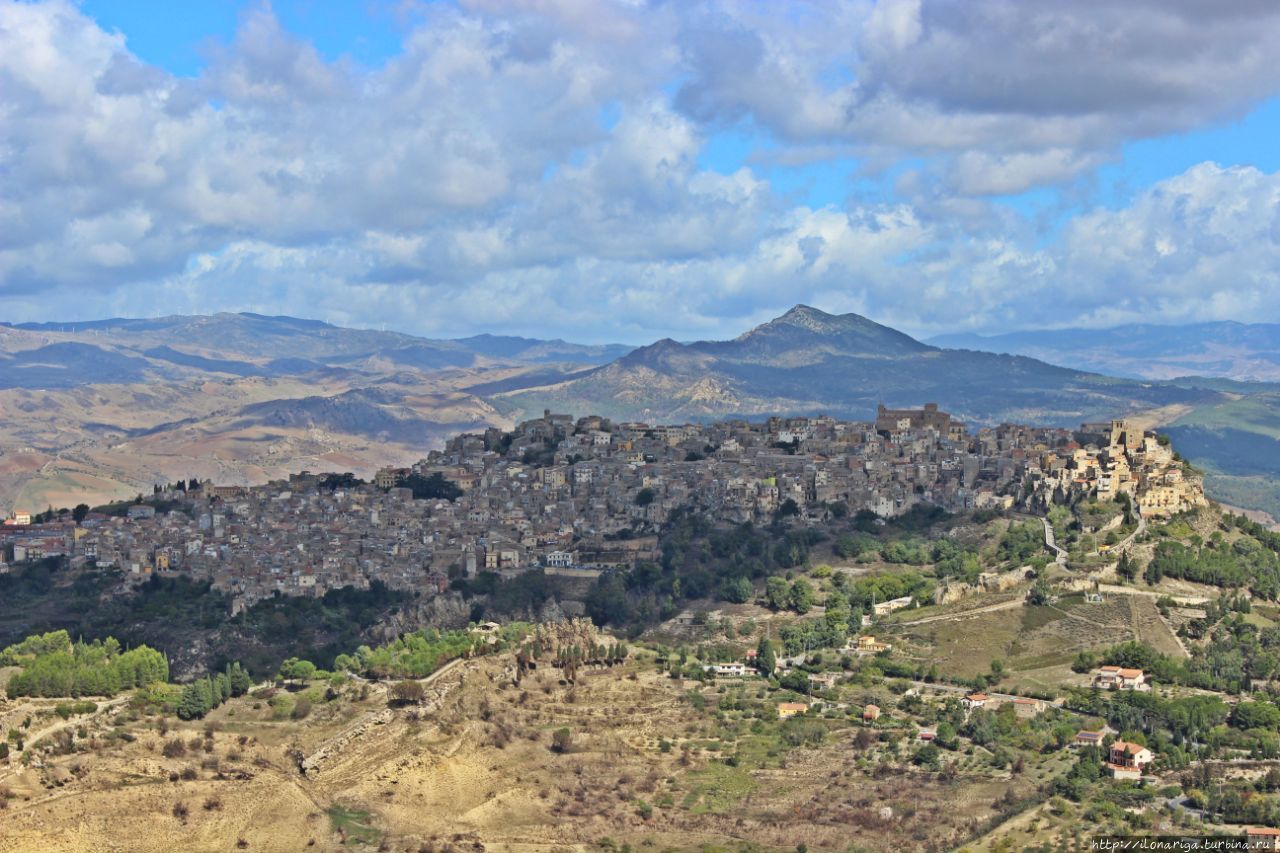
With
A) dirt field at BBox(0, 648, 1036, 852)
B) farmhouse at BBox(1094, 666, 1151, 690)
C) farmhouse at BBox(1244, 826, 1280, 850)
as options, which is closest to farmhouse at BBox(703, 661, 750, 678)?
dirt field at BBox(0, 648, 1036, 852)

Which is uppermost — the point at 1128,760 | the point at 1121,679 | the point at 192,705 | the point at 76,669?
the point at 76,669

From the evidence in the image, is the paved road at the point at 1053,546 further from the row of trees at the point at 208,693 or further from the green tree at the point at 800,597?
the row of trees at the point at 208,693

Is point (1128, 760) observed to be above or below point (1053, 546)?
below

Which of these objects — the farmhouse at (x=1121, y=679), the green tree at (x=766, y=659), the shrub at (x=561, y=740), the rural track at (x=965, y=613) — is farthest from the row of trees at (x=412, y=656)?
the farmhouse at (x=1121, y=679)

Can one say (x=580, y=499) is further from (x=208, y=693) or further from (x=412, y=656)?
(x=208, y=693)

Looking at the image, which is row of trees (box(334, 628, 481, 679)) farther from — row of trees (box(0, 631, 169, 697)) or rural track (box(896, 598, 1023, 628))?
rural track (box(896, 598, 1023, 628))

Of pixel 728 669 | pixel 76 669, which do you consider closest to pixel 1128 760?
pixel 728 669
